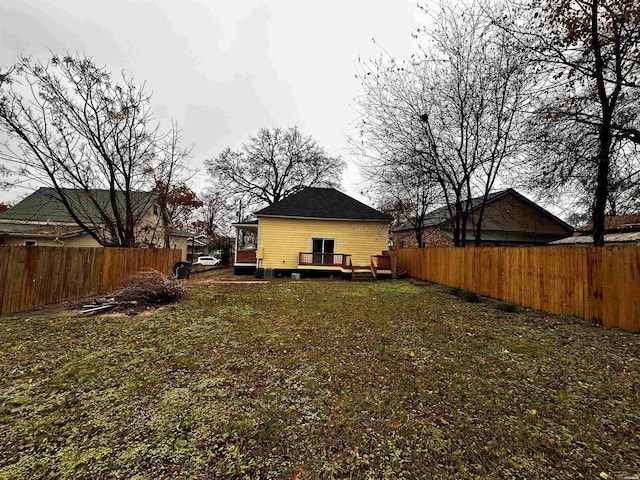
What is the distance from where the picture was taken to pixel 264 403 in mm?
2797

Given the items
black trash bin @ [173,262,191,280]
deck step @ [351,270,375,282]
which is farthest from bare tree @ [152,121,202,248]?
deck step @ [351,270,375,282]

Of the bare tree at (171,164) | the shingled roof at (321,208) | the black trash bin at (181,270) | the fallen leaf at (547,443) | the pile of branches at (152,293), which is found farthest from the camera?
the shingled roof at (321,208)

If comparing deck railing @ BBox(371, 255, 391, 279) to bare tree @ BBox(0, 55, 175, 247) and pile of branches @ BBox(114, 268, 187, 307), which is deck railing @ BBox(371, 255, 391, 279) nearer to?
pile of branches @ BBox(114, 268, 187, 307)

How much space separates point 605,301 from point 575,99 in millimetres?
5125

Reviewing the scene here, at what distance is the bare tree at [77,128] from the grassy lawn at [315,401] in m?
7.24

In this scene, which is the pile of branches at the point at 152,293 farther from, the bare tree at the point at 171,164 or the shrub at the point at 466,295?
the shrub at the point at 466,295

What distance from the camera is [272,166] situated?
1081 inches

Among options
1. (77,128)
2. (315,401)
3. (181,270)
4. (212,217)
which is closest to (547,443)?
(315,401)

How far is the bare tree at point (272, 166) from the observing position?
26953 mm

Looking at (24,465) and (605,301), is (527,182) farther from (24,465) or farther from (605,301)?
(24,465)

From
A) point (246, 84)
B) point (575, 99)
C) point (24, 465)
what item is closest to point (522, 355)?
point (24, 465)

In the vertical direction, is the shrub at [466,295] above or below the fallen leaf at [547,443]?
above

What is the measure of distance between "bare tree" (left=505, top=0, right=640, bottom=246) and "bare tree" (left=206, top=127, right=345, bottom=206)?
21322 mm

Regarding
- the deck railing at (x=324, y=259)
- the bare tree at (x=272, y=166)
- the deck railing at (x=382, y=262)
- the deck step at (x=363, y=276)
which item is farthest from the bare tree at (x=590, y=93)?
the bare tree at (x=272, y=166)
